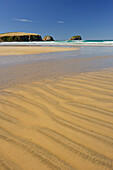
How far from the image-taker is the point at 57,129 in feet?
5.41

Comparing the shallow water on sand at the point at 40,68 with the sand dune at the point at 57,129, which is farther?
the shallow water on sand at the point at 40,68

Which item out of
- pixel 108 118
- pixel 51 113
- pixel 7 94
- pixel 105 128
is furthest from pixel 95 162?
pixel 7 94

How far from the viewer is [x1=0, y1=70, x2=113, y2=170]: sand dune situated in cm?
122

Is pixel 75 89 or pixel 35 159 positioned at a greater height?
pixel 75 89

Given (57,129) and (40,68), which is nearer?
(57,129)

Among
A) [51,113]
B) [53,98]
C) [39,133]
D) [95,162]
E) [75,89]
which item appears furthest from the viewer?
[75,89]

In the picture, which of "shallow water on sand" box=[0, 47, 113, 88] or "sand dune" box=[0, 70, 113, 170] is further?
"shallow water on sand" box=[0, 47, 113, 88]

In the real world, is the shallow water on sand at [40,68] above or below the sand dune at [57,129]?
above

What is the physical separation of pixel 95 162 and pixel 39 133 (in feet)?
2.28

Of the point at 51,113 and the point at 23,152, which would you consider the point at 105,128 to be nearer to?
the point at 51,113

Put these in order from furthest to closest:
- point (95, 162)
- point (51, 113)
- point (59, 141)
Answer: point (51, 113) → point (59, 141) → point (95, 162)

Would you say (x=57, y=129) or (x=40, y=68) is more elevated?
(x=40, y=68)

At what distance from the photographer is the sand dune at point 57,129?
1223 mm

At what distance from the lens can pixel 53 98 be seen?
2518 millimetres
